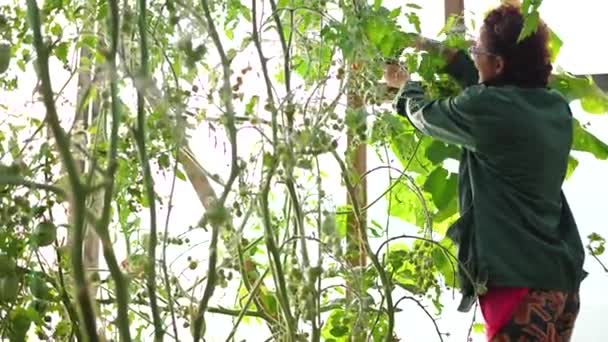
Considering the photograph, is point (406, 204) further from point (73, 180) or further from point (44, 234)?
point (73, 180)

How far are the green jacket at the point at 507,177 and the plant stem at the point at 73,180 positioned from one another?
1114mm

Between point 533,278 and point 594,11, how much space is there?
4.29 feet

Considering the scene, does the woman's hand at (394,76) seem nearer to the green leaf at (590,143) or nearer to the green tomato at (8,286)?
the green leaf at (590,143)

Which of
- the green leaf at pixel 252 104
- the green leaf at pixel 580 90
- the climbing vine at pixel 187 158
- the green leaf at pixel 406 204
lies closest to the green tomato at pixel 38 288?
the climbing vine at pixel 187 158

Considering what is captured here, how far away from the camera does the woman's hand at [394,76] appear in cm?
194

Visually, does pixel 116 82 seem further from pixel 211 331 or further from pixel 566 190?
pixel 566 190

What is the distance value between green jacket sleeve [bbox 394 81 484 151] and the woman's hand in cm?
2

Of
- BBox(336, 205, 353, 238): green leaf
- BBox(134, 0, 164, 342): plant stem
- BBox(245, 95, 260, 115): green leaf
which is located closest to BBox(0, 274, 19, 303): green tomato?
BBox(134, 0, 164, 342): plant stem

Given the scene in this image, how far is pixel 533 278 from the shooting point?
6.18ft

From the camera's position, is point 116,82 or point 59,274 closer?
point 116,82

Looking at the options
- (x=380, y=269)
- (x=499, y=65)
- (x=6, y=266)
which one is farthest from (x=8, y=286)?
(x=499, y=65)

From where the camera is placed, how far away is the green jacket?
187 centimetres

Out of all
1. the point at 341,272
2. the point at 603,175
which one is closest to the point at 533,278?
the point at 341,272

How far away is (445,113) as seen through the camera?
1.88 m
